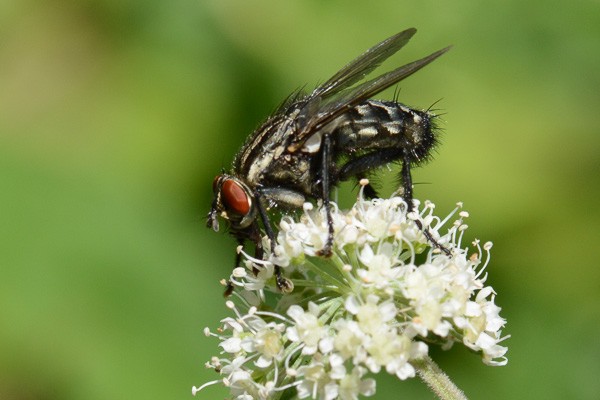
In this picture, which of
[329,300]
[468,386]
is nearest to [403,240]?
[329,300]

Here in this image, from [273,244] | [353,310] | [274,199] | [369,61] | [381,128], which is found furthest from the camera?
[369,61]

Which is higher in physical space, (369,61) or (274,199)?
(369,61)

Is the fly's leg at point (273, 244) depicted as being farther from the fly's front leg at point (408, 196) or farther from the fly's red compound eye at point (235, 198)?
the fly's front leg at point (408, 196)

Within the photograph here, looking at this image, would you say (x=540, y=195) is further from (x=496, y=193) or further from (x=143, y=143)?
(x=143, y=143)

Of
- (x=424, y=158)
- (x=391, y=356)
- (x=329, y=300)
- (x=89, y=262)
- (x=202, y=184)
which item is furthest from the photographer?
(x=202, y=184)

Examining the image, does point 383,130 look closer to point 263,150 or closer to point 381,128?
point 381,128

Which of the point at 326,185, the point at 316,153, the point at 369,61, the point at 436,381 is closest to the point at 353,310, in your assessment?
the point at 436,381
